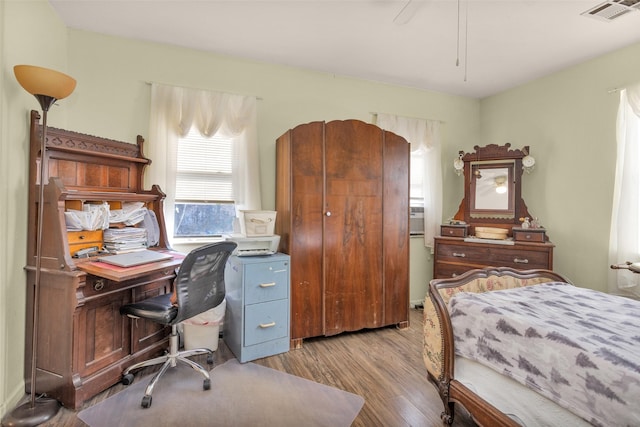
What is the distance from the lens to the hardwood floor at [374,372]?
1866 millimetres

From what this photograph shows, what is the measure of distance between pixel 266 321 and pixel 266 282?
0.32 meters

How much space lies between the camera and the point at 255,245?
268cm

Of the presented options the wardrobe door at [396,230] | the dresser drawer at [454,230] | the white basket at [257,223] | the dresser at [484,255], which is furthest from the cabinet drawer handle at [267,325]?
the dresser drawer at [454,230]

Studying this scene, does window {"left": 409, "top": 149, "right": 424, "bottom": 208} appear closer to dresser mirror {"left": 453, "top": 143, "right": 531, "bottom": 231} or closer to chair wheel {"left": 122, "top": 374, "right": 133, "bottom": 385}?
dresser mirror {"left": 453, "top": 143, "right": 531, "bottom": 231}

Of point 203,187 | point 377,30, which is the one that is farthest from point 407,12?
point 203,187

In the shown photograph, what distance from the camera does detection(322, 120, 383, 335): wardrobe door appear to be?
2.91 meters

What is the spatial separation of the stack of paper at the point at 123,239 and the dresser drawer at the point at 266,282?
0.86 meters

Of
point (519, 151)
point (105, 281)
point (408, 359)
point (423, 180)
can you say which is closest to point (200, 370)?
point (105, 281)

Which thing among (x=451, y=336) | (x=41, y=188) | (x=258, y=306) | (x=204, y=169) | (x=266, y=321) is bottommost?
(x=266, y=321)

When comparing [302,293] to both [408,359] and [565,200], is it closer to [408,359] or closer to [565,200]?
[408,359]

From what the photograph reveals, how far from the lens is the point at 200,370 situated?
2131mm

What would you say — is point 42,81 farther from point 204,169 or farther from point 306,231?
point 306,231

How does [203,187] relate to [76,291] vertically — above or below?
above

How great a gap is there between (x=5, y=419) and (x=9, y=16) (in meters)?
2.28
